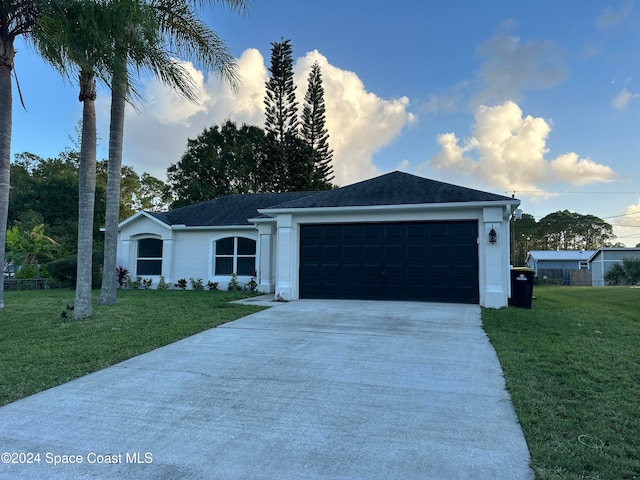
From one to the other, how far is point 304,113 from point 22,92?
86.4 feet

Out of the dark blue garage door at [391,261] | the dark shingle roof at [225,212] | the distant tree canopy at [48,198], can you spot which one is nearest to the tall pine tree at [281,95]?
the distant tree canopy at [48,198]

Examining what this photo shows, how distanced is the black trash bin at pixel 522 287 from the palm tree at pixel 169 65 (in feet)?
30.7

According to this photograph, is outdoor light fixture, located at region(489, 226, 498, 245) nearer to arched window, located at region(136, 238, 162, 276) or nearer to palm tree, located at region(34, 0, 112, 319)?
palm tree, located at region(34, 0, 112, 319)

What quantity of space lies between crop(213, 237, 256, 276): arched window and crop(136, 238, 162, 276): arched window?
8.65 ft

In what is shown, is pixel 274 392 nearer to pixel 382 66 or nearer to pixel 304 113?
pixel 382 66

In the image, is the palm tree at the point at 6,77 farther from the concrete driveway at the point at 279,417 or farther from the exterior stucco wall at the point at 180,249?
the exterior stucco wall at the point at 180,249

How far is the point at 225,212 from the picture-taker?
58.5 feet

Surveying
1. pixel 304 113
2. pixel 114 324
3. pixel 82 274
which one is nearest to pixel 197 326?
pixel 114 324

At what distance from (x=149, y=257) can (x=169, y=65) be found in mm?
9540

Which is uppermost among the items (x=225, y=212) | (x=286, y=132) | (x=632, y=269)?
(x=286, y=132)

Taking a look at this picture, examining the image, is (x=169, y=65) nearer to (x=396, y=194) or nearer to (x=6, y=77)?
(x=6, y=77)

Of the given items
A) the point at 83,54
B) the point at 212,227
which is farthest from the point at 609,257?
the point at 83,54

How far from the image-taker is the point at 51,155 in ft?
114

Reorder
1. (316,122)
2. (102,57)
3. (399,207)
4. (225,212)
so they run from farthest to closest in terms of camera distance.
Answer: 1. (316,122)
2. (225,212)
3. (399,207)
4. (102,57)
